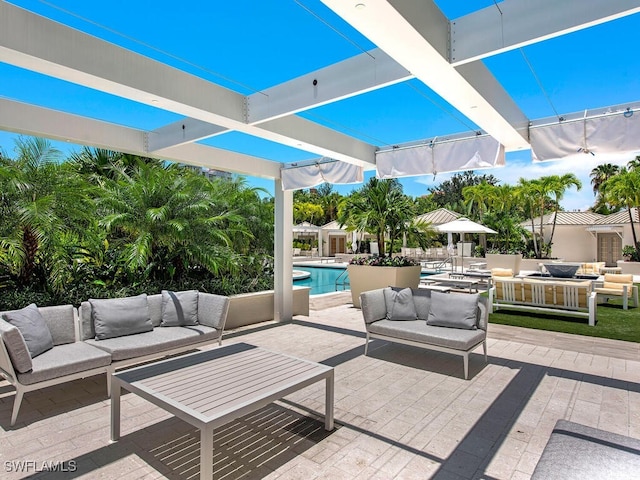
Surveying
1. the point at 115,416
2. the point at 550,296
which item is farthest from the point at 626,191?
the point at 115,416

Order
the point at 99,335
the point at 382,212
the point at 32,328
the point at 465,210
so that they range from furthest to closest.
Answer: the point at 465,210 < the point at 382,212 < the point at 99,335 < the point at 32,328

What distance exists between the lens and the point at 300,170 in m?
8.29

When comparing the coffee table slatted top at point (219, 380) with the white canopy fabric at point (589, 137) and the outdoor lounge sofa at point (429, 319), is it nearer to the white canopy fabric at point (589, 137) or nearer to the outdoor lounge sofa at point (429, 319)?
the outdoor lounge sofa at point (429, 319)

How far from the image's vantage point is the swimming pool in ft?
54.2

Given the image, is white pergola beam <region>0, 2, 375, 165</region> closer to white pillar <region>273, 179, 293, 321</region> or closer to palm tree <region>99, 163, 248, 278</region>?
palm tree <region>99, 163, 248, 278</region>

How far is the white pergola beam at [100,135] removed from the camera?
514 centimetres

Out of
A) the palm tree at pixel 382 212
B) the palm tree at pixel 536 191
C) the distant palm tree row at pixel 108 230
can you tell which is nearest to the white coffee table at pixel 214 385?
the distant palm tree row at pixel 108 230

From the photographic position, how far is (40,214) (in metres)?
5.57

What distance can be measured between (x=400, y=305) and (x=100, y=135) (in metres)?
5.48

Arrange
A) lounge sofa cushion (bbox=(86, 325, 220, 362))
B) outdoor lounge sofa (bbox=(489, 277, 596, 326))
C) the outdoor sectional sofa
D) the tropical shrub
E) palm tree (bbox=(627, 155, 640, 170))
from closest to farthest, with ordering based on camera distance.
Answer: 1. the outdoor sectional sofa
2. lounge sofa cushion (bbox=(86, 325, 220, 362))
3. outdoor lounge sofa (bbox=(489, 277, 596, 326))
4. the tropical shrub
5. palm tree (bbox=(627, 155, 640, 170))

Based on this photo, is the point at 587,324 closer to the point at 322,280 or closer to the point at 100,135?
the point at 100,135

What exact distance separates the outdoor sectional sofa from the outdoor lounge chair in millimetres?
9784

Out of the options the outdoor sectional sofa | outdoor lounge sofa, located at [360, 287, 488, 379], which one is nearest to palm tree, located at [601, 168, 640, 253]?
outdoor lounge sofa, located at [360, 287, 488, 379]

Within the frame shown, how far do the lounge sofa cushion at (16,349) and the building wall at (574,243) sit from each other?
28468 mm
